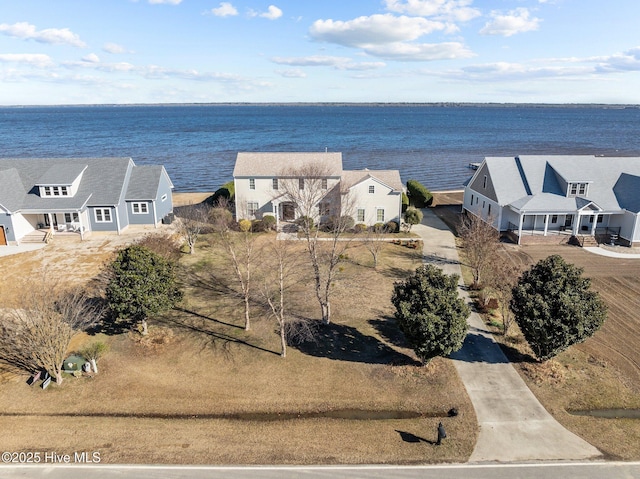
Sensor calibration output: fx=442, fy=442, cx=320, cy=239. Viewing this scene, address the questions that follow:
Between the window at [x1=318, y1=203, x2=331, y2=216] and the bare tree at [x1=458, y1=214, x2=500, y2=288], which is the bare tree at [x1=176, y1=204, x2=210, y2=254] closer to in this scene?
the window at [x1=318, y1=203, x2=331, y2=216]

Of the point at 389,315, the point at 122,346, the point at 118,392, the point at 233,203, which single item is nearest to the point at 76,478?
the point at 118,392

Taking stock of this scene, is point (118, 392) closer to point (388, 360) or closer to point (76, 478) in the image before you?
point (76, 478)

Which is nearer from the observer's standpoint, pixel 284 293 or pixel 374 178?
pixel 284 293

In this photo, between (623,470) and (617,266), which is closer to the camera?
(623,470)

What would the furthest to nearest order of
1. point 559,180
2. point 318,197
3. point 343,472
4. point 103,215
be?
point 318,197 → point 559,180 → point 103,215 → point 343,472

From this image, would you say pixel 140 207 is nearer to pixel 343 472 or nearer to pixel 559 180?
pixel 343 472

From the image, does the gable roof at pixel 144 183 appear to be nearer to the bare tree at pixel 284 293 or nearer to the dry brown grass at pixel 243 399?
the bare tree at pixel 284 293

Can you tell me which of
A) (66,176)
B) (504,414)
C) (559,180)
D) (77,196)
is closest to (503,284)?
(504,414)
